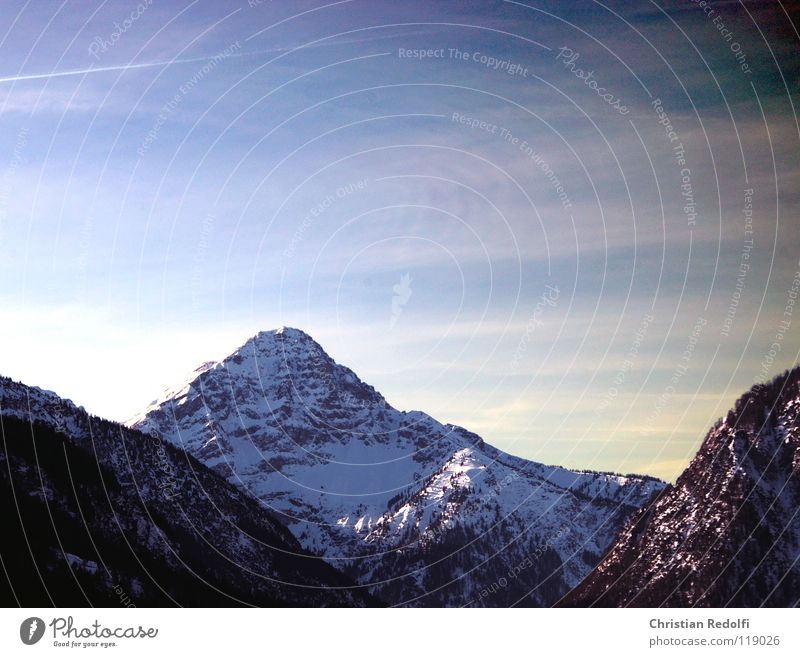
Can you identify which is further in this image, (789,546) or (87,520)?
(87,520)

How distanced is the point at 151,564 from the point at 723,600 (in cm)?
11700
